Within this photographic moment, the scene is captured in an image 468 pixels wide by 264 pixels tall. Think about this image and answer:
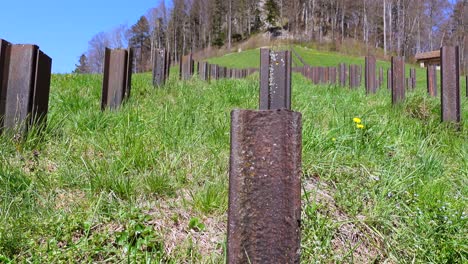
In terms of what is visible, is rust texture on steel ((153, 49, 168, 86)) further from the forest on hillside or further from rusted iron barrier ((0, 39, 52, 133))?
the forest on hillside

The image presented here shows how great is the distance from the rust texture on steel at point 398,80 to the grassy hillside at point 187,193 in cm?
159

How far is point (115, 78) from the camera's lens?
13.9 feet

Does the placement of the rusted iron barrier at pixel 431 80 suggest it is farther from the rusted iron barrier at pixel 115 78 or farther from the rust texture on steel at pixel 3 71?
the rust texture on steel at pixel 3 71

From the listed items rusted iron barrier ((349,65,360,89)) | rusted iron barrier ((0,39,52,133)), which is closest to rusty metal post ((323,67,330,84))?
rusted iron barrier ((349,65,360,89))

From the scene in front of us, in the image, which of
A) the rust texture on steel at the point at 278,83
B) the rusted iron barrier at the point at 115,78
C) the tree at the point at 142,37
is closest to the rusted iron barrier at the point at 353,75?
the rusted iron barrier at the point at 115,78

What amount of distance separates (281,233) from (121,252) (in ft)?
3.34

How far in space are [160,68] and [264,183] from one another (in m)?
5.14

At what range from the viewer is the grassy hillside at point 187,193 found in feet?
6.09

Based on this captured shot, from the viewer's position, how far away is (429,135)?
3691 mm

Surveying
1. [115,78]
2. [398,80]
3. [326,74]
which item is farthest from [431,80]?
[115,78]

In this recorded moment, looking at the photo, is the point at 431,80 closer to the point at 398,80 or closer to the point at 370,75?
the point at 370,75

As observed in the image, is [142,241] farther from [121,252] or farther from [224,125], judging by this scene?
[224,125]

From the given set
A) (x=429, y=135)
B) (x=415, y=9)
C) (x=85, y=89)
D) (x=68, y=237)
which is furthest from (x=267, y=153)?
(x=415, y=9)

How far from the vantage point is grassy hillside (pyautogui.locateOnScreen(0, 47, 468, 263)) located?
1.86 meters
